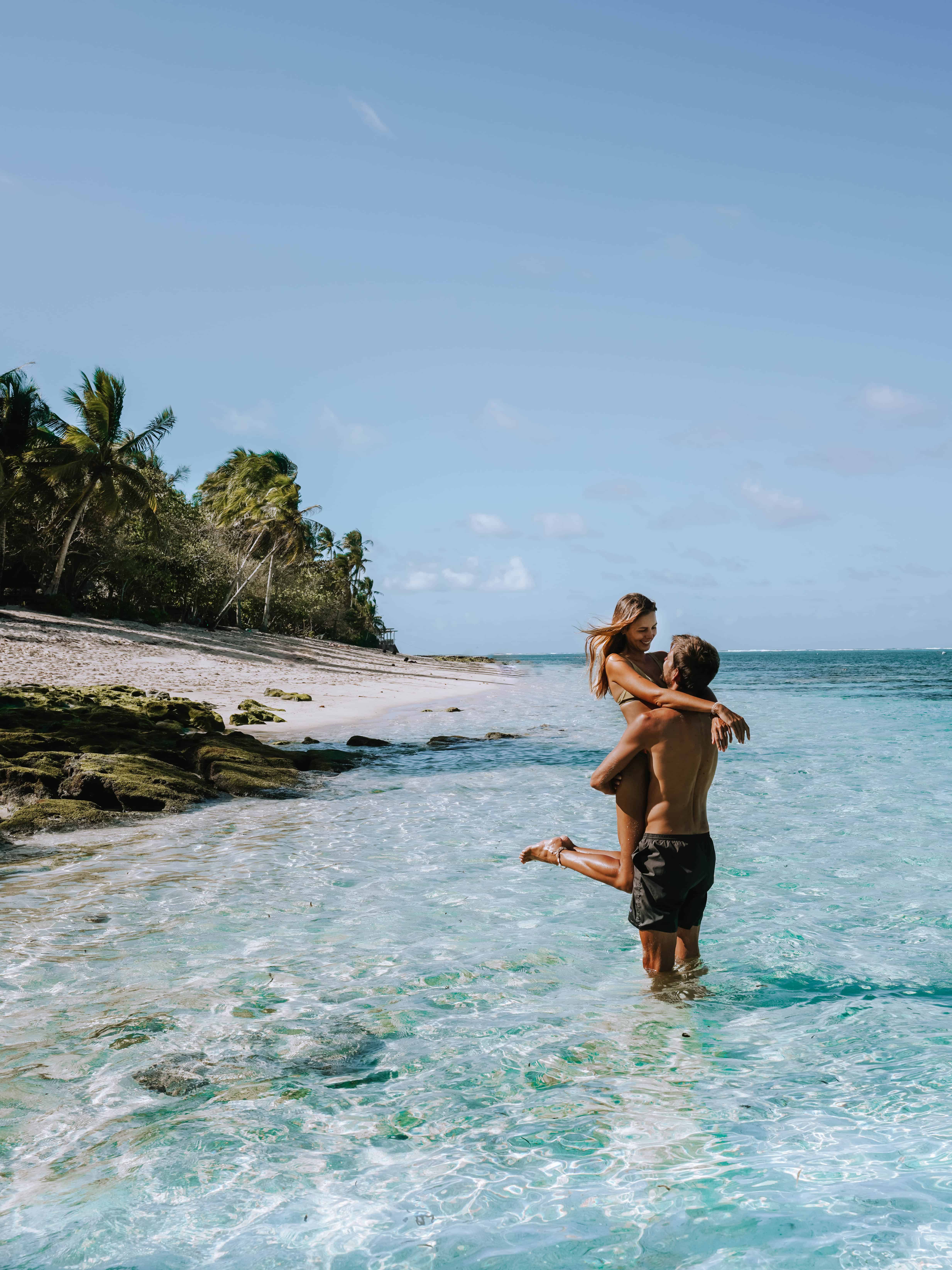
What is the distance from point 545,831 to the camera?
32.5 feet

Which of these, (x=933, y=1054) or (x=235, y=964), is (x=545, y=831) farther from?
(x=933, y=1054)

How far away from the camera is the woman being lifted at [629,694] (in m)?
4.18

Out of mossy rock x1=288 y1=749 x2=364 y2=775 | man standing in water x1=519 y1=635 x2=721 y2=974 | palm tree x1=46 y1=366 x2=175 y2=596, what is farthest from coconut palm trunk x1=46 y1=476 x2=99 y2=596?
man standing in water x1=519 y1=635 x2=721 y2=974

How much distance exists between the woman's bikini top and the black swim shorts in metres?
0.65

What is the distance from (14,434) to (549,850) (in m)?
34.4

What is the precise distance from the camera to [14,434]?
3297cm

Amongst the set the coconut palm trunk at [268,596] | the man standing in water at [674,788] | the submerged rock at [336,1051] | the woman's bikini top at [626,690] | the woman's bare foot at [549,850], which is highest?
the coconut palm trunk at [268,596]

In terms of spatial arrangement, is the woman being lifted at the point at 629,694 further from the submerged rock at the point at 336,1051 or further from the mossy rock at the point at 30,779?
the mossy rock at the point at 30,779

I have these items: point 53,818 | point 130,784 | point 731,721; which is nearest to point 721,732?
point 731,721

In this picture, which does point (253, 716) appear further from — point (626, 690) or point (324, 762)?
point (626, 690)

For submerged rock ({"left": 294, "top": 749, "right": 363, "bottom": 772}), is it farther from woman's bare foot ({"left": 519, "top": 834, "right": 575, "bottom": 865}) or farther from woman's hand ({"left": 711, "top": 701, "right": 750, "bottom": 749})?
woman's hand ({"left": 711, "top": 701, "right": 750, "bottom": 749})

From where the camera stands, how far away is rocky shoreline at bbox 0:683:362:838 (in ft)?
31.4

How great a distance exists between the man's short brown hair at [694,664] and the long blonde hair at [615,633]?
0.88 ft

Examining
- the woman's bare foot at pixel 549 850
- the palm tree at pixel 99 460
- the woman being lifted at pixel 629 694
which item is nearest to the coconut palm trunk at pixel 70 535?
the palm tree at pixel 99 460
